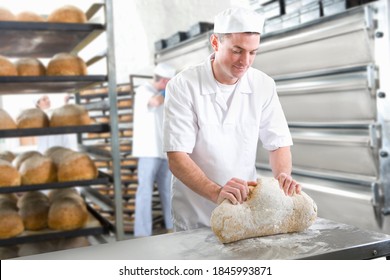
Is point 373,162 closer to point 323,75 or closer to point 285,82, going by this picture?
point 323,75

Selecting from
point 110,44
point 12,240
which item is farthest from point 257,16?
point 12,240

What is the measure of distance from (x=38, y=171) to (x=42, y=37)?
837mm

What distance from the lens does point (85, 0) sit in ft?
9.41

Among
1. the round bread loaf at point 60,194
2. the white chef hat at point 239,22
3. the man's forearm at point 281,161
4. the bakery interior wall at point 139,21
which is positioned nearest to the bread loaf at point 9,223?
the round bread loaf at point 60,194

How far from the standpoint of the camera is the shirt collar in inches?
65.2

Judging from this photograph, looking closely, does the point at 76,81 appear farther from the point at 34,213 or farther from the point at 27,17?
the point at 34,213

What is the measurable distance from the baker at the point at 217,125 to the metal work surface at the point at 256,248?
12.9 inches

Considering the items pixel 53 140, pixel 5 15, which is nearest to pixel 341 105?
pixel 5 15

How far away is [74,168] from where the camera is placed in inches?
101

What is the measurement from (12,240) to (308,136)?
6.02 ft

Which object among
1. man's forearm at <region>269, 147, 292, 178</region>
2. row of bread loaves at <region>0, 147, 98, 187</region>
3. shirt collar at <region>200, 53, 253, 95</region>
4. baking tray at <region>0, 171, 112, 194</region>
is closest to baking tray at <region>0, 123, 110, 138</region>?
row of bread loaves at <region>0, 147, 98, 187</region>

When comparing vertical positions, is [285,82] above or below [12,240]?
above

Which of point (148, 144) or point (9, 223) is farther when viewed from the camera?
point (148, 144)

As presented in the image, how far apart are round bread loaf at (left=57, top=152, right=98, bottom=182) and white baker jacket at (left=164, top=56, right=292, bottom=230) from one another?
994 millimetres
